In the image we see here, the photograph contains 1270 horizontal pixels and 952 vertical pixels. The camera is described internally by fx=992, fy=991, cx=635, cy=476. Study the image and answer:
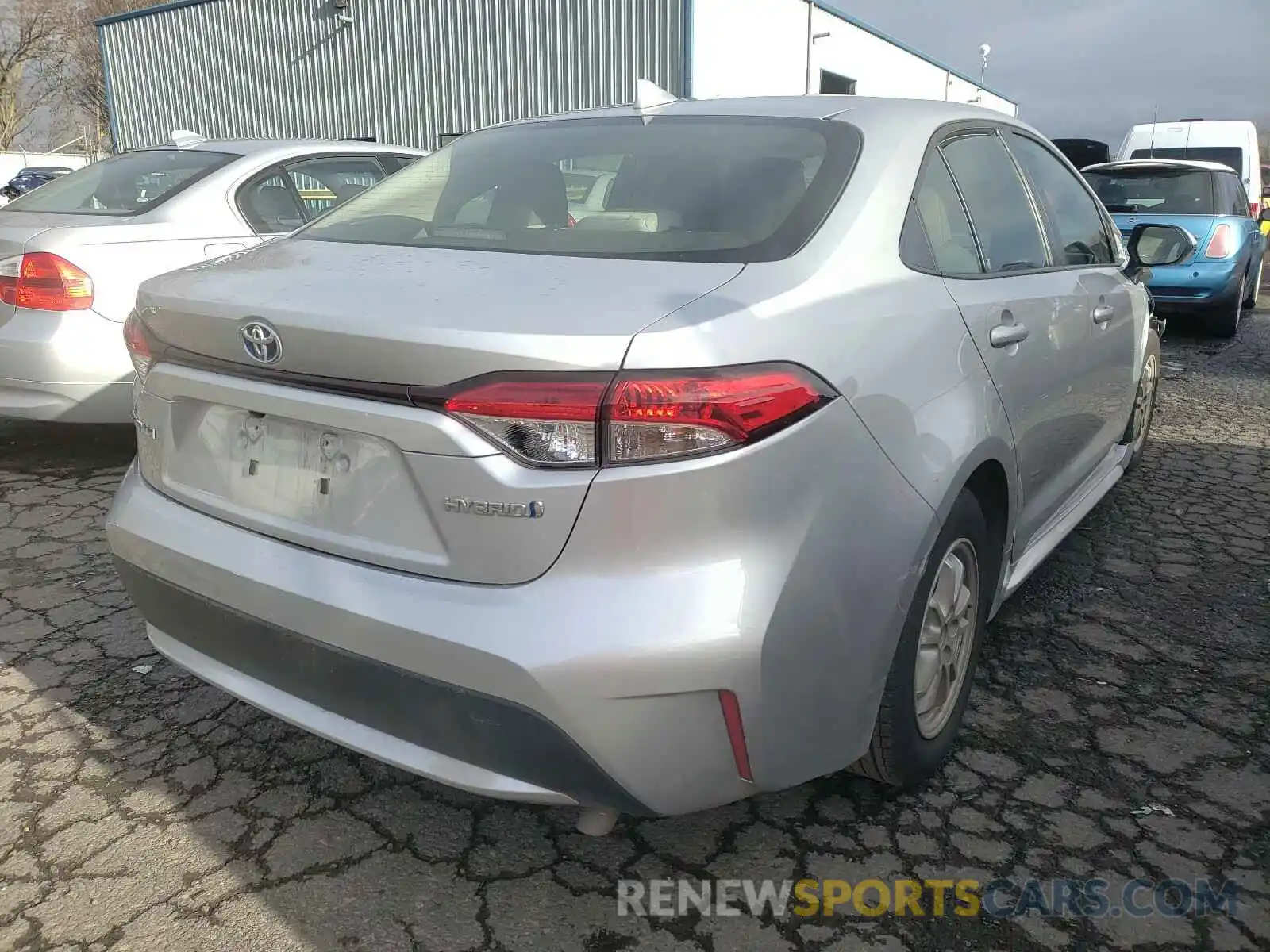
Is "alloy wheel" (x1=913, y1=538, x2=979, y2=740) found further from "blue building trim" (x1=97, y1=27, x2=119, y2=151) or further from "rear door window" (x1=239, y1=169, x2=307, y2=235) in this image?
"blue building trim" (x1=97, y1=27, x2=119, y2=151)

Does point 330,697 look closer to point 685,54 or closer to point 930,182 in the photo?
point 930,182

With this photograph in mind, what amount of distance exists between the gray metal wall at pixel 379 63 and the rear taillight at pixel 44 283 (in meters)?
13.9

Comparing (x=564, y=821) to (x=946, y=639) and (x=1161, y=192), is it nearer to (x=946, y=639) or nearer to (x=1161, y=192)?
(x=946, y=639)

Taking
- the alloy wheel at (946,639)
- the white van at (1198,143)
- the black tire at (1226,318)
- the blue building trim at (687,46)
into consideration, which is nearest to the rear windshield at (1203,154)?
the white van at (1198,143)

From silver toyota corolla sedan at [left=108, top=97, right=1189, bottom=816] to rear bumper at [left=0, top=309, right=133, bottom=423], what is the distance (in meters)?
2.43

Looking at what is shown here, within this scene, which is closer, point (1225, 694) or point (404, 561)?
point (404, 561)

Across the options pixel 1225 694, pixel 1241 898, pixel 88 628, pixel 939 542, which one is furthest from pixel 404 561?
pixel 1225 694

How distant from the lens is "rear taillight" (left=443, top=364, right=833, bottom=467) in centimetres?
154

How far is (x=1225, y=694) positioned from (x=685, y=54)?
621 inches

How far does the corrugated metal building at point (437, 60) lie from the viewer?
1716cm

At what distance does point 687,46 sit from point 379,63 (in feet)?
23.6

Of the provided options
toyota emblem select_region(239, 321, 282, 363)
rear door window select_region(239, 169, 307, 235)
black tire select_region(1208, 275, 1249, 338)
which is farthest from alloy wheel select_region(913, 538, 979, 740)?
black tire select_region(1208, 275, 1249, 338)

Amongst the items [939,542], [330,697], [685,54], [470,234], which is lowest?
[330,697]

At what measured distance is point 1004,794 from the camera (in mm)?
2330
